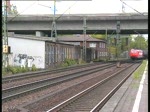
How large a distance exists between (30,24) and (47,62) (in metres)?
16.5

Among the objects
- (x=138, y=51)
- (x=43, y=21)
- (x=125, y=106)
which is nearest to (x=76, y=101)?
(x=125, y=106)

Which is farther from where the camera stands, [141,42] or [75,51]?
[141,42]

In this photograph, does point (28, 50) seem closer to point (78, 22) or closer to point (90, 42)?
point (78, 22)

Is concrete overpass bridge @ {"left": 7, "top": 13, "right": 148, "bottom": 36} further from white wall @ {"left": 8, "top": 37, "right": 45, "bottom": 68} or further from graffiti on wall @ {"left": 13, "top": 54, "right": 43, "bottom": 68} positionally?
graffiti on wall @ {"left": 13, "top": 54, "right": 43, "bottom": 68}

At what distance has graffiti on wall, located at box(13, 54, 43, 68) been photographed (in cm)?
4759

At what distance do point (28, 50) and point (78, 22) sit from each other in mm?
19176

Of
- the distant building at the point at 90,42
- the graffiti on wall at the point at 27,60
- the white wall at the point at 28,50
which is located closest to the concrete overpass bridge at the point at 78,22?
the white wall at the point at 28,50

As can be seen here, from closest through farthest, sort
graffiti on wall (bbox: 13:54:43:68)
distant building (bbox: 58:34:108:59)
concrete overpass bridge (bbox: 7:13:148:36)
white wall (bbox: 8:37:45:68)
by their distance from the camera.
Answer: graffiti on wall (bbox: 13:54:43:68)
white wall (bbox: 8:37:45:68)
concrete overpass bridge (bbox: 7:13:148:36)
distant building (bbox: 58:34:108:59)

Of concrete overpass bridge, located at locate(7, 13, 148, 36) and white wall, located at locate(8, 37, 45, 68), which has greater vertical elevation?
concrete overpass bridge, located at locate(7, 13, 148, 36)

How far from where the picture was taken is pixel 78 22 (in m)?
66.0

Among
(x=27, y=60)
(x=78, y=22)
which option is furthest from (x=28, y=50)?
(x=78, y=22)

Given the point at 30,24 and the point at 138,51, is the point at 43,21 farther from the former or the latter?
the point at 138,51

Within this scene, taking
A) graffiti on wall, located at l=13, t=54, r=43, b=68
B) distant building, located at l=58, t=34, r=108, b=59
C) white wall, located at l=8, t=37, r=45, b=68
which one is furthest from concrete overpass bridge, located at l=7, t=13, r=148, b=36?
distant building, located at l=58, t=34, r=108, b=59

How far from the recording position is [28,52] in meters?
48.7
